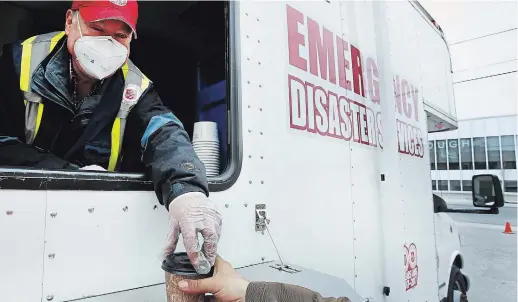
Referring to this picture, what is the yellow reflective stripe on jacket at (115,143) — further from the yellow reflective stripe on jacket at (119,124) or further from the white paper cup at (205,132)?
the white paper cup at (205,132)

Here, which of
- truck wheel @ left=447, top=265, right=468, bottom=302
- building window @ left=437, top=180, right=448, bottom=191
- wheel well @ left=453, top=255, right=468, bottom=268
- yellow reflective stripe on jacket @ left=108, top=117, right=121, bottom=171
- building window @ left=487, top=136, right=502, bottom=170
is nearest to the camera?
yellow reflective stripe on jacket @ left=108, top=117, right=121, bottom=171

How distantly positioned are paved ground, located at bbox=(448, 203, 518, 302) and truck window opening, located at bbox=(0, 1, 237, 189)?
443 cm

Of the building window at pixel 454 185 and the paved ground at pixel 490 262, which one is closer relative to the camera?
the paved ground at pixel 490 262

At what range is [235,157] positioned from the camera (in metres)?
1.36

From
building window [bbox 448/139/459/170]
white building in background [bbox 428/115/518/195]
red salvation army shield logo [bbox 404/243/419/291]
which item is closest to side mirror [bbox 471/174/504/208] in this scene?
red salvation army shield logo [bbox 404/243/419/291]

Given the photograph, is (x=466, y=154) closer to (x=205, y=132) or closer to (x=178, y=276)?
(x=205, y=132)

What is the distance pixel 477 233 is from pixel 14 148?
11.3 metres

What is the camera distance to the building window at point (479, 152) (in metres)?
25.4

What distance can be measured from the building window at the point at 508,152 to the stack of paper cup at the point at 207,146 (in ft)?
93.8

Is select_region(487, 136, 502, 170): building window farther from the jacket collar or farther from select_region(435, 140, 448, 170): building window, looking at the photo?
the jacket collar

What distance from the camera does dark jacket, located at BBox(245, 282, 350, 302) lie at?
38.2 inches

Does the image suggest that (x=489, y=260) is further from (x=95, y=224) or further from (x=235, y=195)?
(x=95, y=224)

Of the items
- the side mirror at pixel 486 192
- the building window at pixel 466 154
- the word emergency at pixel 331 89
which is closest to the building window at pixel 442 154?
the building window at pixel 466 154

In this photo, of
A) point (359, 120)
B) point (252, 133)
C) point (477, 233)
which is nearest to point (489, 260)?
point (477, 233)
